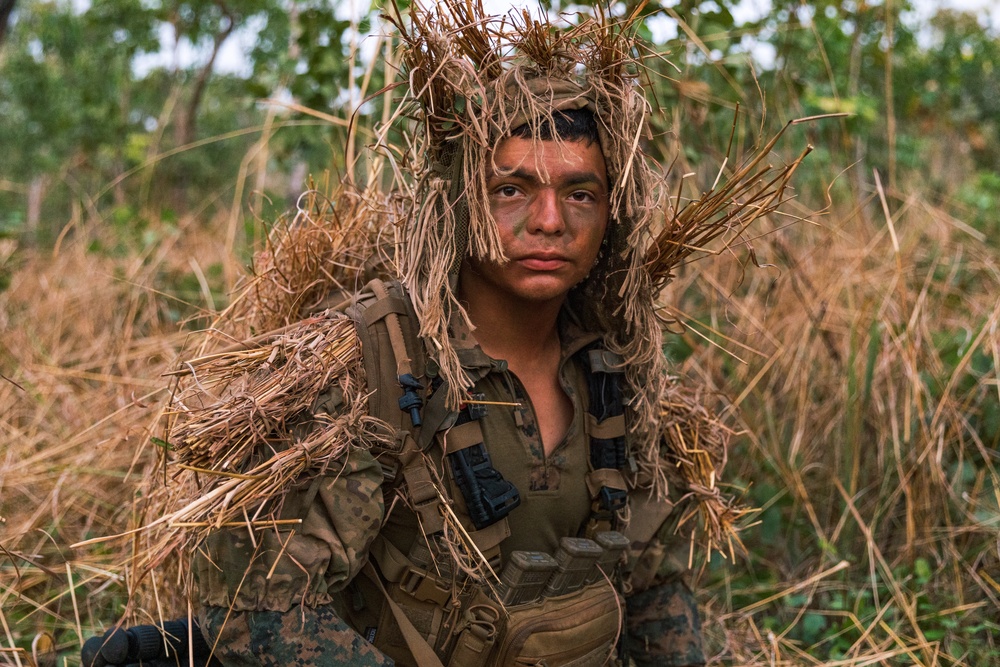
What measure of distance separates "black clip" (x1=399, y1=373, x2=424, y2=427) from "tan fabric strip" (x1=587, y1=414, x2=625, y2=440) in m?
0.55

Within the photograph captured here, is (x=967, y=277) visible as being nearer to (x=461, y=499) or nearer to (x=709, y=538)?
(x=709, y=538)

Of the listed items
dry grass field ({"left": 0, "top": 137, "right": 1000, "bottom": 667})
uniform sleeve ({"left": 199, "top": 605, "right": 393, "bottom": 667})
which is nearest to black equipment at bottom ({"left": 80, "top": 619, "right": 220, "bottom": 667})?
uniform sleeve ({"left": 199, "top": 605, "right": 393, "bottom": 667})

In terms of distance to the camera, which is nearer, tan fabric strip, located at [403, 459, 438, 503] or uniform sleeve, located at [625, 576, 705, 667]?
tan fabric strip, located at [403, 459, 438, 503]

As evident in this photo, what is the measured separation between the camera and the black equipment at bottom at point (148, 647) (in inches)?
85.7

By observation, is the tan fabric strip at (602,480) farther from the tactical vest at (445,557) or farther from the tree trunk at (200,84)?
the tree trunk at (200,84)

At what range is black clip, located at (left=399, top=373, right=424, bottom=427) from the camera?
7.21ft

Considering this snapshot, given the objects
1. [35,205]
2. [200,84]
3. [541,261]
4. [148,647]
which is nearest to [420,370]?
[541,261]

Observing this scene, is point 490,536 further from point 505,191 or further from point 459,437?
point 505,191

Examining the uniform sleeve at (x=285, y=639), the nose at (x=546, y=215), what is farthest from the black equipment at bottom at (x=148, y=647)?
the nose at (x=546, y=215)

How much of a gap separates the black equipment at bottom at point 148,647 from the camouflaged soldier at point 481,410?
0.20m

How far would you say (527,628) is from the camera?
233cm

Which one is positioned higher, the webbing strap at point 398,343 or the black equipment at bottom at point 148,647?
the webbing strap at point 398,343

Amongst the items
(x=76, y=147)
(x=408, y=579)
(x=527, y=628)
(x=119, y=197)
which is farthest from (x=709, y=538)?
(x=76, y=147)

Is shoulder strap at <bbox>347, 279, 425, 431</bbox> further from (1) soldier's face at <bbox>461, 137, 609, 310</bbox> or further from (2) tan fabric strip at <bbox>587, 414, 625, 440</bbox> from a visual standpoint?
(2) tan fabric strip at <bbox>587, 414, 625, 440</bbox>
